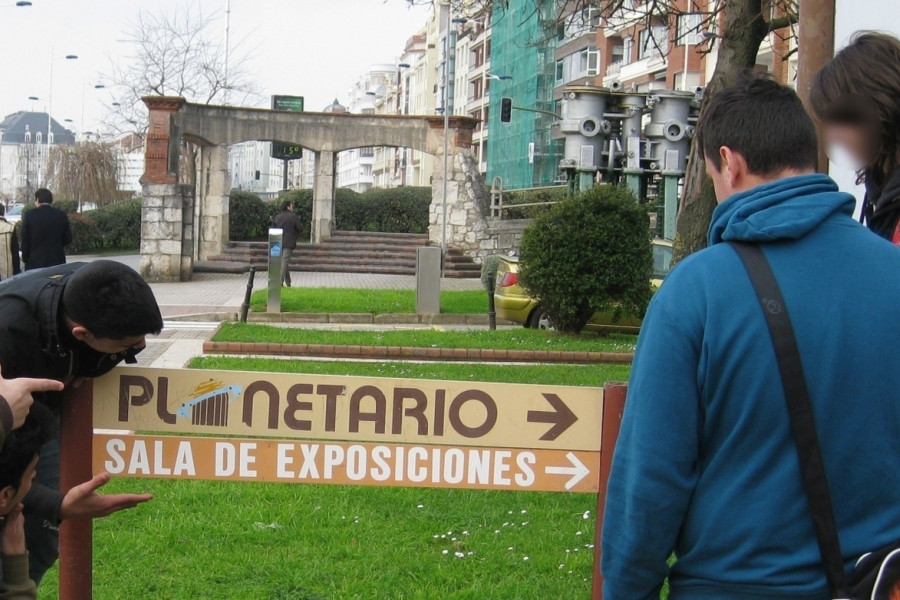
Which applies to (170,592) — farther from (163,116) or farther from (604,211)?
(163,116)

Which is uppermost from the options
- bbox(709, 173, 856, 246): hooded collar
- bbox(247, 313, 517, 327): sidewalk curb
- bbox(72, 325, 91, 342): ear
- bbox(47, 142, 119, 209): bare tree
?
bbox(47, 142, 119, 209): bare tree

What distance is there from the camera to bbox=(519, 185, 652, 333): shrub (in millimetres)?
13930

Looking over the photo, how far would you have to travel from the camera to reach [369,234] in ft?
107

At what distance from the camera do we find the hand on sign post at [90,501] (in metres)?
3.01

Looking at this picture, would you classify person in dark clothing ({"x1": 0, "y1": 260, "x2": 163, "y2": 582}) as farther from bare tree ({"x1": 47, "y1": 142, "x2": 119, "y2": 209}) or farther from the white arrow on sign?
bare tree ({"x1": 47, "y1": 142, "x2": 119, "y2": 209})

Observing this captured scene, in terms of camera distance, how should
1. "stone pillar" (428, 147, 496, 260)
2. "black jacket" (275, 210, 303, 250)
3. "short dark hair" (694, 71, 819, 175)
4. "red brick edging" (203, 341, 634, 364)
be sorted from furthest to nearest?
"stone pillar" (428, 147, 496, 260)
"black jacket" (275, 210, 303, 250)
"red brick edging" (203, 341, 634, 364)
"short dark hair" (694, 71, 819, 175)

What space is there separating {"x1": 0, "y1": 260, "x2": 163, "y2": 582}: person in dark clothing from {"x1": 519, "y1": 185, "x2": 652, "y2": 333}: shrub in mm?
11016

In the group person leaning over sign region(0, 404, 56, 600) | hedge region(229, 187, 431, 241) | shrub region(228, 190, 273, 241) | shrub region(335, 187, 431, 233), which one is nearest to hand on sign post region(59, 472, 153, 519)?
person leaning over sign region(0, 404, 56, 600)

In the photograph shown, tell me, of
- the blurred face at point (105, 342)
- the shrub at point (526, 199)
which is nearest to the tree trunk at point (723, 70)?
the blurred face at point (105, 342)

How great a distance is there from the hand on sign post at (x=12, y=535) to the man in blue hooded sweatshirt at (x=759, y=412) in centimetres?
158

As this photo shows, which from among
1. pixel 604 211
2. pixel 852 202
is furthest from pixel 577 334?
pixel 852 202

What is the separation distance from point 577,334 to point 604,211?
5.44ft

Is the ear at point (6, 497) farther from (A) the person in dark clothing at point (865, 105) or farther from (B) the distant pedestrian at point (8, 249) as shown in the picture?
(B) the distant pedestrian at point (8, 249)

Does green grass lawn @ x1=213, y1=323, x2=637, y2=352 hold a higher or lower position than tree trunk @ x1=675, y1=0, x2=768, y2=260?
lower
